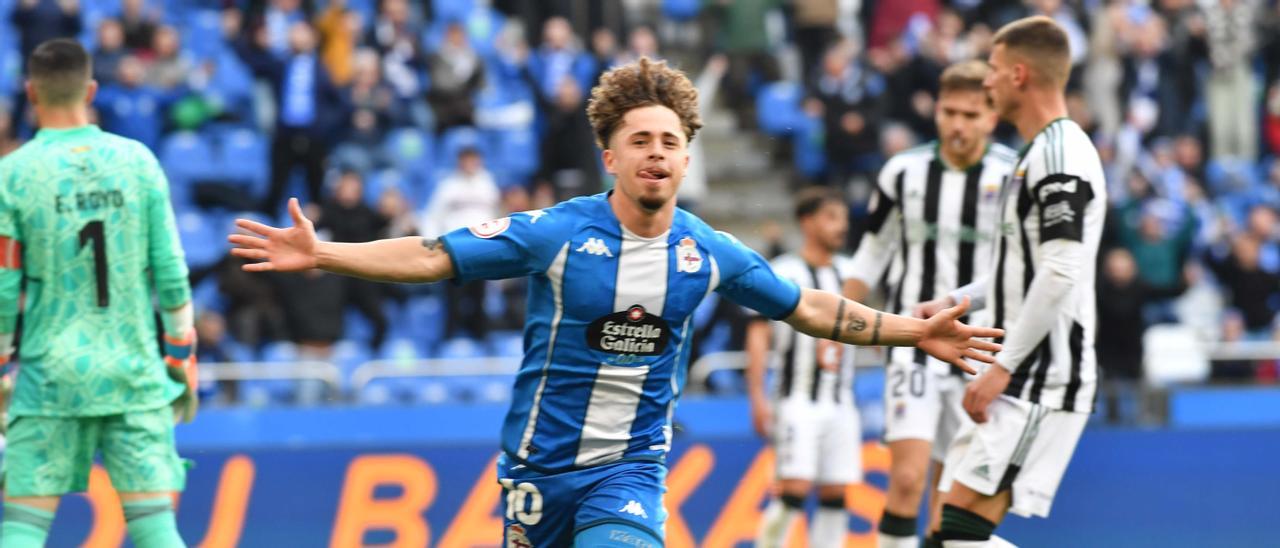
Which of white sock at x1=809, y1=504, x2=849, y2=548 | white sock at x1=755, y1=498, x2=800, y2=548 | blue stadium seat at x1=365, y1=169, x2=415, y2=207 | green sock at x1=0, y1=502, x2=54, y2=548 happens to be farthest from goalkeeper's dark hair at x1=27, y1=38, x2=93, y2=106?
blue stadium seat at x1=365, y1=169, x2=415, y2=207

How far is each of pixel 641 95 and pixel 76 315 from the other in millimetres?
2599

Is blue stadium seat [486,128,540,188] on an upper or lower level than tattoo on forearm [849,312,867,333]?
upper

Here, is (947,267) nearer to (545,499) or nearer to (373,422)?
(545,499)

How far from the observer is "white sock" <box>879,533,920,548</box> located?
8.42 metres

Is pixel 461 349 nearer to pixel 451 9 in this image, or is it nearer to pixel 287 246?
pixel 451 9

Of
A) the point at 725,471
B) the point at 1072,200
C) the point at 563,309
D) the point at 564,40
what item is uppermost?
the point at 564,40

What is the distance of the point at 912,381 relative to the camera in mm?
8383

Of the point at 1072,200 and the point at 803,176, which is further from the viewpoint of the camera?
the point at 803,176

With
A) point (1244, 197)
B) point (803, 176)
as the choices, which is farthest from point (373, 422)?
point (1244, 197)

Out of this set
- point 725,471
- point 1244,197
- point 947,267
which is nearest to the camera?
point 947,267

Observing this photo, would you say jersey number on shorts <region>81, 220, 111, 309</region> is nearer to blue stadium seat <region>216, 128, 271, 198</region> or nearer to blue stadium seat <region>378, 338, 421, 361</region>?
blue stadium seat <region>378, 338, 421, 361</region>

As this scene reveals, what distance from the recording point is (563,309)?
19.5 ft

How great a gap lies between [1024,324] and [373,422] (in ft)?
20.5

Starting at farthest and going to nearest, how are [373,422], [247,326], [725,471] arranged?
[247,326] → [373,422] → [725,471]
